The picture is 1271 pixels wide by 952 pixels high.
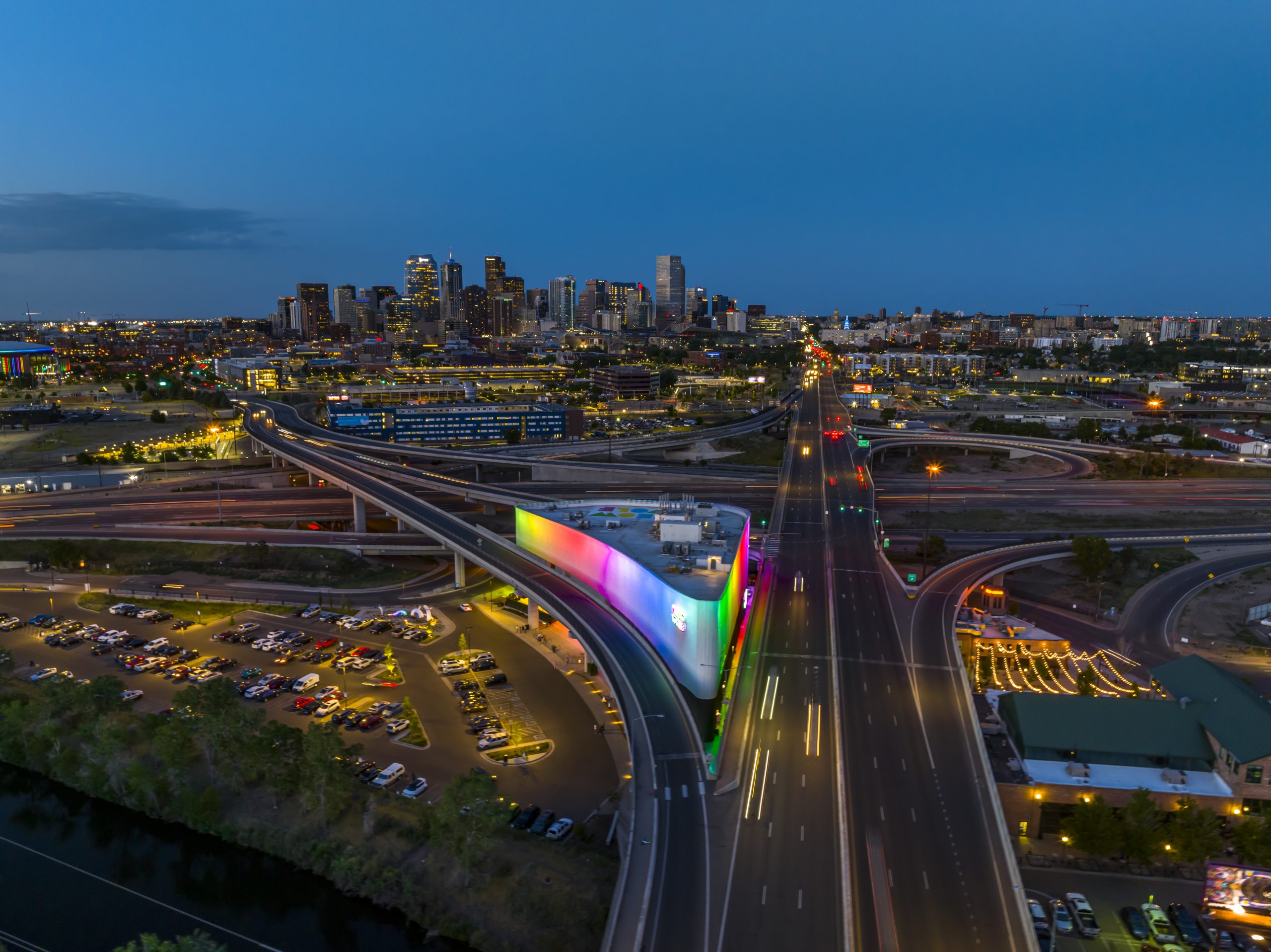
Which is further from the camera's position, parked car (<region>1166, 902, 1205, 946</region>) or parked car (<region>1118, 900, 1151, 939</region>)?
parked car (<region>1118, 900, 1151, 939</region>)

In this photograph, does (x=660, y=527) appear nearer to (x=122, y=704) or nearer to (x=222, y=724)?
(x=222, y=724)

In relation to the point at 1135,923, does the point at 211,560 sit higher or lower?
higher

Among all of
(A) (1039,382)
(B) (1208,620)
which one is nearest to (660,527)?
(B) (1208,620)

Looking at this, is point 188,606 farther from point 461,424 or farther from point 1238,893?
point 461,424

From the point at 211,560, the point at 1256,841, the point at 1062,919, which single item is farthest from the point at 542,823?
the point at 211,560

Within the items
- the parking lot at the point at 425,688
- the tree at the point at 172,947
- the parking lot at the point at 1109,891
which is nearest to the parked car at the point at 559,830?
the parking lot at the point at 425,688

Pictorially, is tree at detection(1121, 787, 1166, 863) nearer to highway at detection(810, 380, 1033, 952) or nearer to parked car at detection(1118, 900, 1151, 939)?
parked car at detection(1118, 900, 1151, 939)

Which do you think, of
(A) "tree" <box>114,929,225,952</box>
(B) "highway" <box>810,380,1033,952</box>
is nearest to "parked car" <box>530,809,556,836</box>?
(A) "tree" <box>114,929,225,952</box>
